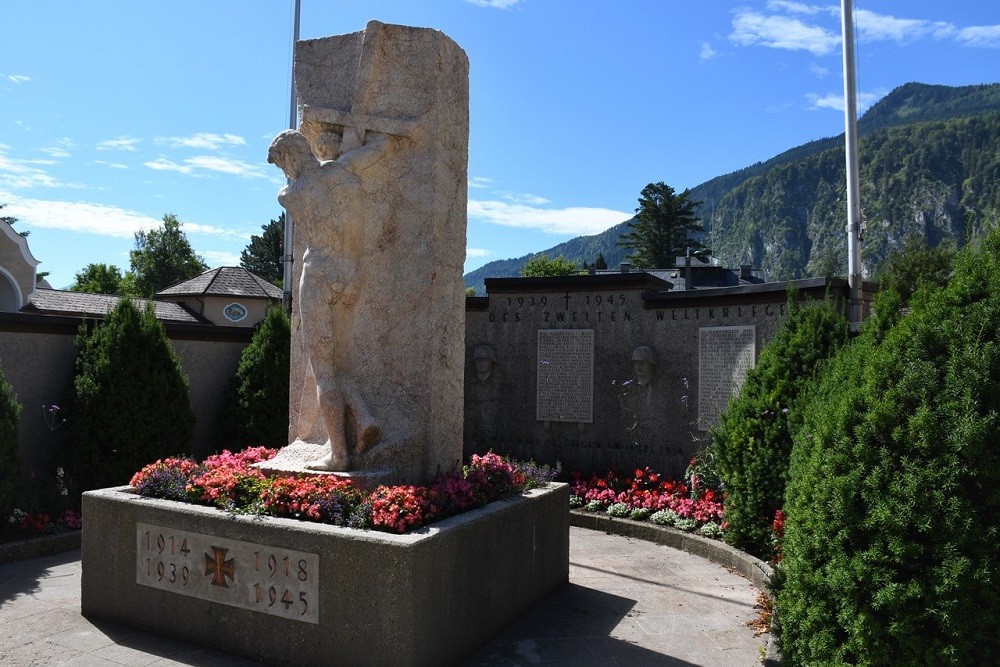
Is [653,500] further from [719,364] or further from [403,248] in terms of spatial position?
[403,248]

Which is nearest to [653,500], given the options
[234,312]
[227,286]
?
[234,312]

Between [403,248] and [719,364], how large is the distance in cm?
490

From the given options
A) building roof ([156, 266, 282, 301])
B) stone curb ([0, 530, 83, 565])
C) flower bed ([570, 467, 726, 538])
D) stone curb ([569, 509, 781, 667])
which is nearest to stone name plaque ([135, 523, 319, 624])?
stone curb ([0, 530, 83, 565])

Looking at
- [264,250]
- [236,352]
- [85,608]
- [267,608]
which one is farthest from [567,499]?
[264,250]

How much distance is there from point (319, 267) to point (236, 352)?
16.8 ft

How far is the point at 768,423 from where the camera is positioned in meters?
6.55

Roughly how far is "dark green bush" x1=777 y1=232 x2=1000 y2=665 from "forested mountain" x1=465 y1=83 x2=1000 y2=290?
309ft

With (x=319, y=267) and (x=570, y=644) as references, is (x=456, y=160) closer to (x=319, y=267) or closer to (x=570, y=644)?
(x=319, y=267)

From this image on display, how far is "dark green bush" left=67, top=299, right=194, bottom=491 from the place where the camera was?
7789 mm

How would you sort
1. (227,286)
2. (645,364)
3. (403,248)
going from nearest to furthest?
(403,248) → (645,364) → (227,286)

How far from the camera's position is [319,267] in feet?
17.5

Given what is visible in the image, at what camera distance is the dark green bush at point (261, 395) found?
918 cm

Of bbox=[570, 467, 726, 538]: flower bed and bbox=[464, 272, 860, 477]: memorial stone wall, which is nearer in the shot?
bbox=[570, 467, 726, 538]: flower bed

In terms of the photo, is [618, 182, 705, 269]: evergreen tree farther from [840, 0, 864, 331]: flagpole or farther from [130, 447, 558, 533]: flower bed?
[130, 447, 558, 533]: flower bed
